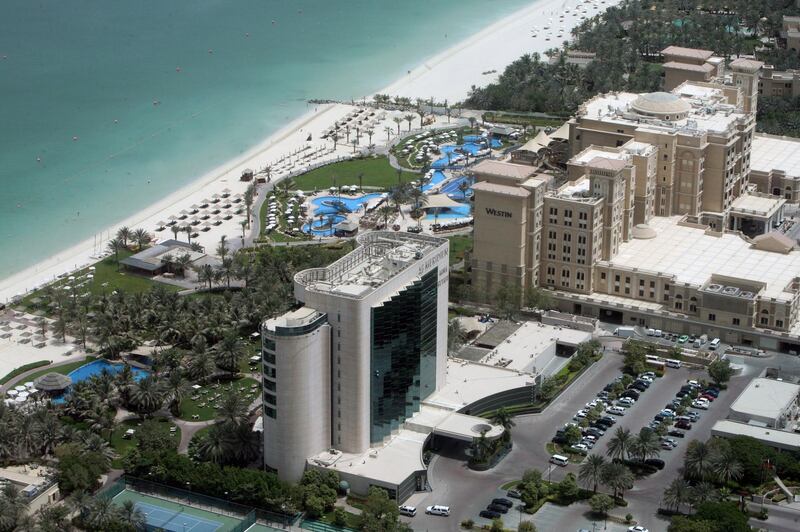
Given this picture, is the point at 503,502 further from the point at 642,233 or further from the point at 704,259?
the point at 642,233

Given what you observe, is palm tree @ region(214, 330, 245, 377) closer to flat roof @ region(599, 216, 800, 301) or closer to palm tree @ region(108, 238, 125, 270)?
palm tree @ region(108, 238, 125, 270)

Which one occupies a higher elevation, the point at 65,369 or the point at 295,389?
the point at 295,389

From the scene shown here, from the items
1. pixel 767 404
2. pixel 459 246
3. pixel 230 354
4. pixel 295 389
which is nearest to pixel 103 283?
pixel 230 354

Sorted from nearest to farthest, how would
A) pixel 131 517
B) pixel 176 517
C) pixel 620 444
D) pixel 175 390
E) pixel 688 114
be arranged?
pixel 131 517 → pixel 176 517 → pixel 620 444 → pixel 175 390 → pixel 688 114

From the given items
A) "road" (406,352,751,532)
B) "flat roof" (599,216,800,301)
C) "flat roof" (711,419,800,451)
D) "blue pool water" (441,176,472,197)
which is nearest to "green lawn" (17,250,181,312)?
"blue pool water" (441,176,472,197)

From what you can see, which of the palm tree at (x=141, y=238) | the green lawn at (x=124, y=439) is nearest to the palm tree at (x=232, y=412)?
the green lawn at (x=124, y=439)

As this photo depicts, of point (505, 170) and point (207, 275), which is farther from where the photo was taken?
point (207, 275)

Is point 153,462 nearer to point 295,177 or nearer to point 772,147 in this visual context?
point 295,177
